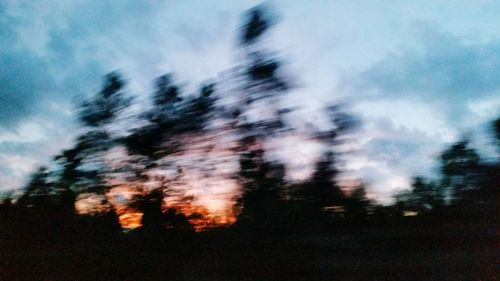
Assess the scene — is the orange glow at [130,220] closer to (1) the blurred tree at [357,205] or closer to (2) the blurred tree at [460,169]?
(1) the blurred tree at [357,205]

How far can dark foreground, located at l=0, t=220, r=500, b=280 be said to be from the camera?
583 centimetres

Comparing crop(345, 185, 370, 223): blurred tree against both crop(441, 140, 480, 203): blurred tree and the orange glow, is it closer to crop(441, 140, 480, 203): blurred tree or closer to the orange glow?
crop(441, 140, 480, 203): blurred tree

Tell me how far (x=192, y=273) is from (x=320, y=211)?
174 centimetres

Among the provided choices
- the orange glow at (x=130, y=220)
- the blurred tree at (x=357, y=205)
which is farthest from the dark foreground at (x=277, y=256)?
the orange glow at (x=130, y=220)

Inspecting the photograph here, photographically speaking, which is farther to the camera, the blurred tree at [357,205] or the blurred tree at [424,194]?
the blurred tree at [424,194]

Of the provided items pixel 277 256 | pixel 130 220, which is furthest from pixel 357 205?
pixel 130 220

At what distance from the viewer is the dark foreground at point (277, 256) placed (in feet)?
19.1

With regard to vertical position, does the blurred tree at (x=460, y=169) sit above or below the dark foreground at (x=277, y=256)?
above

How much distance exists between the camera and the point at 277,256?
20.6 ft

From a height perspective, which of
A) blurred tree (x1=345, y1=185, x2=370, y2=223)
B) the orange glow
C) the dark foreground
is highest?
the orange glow

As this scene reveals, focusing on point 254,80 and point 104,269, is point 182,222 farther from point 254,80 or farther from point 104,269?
point 254,80

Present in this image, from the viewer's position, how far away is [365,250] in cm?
632

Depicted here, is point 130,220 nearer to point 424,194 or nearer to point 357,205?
point 357,205

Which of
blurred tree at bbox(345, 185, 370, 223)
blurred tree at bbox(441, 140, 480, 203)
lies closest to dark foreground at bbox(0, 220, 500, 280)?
Result: blurred tree at bbox(345, 185, 370, 223)
